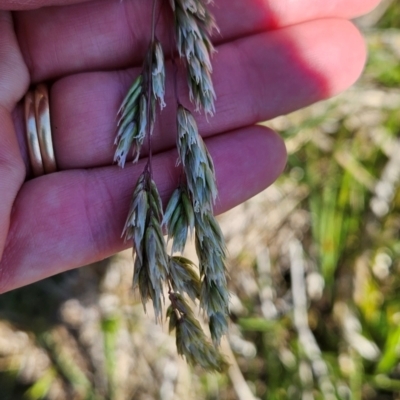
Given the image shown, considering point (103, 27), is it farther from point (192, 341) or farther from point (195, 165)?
point (192, 341)

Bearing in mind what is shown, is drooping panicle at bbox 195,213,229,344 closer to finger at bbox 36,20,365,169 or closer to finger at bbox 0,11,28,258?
finger at bbox 36,20,365,169

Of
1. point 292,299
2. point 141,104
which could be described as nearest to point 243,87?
point 141,104

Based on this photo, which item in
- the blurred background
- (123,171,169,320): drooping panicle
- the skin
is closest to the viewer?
(123,171,169,320): drooping panicle

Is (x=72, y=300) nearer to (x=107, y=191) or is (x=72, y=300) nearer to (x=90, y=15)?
(x=107, y=191)

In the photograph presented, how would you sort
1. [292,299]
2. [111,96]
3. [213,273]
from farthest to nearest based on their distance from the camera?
[292,299] → [111,96] → [213,273]

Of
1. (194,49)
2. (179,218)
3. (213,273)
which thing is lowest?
(213,273)

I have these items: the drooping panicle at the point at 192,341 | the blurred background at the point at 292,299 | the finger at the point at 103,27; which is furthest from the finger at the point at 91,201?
the blurred background at the point at 292,299

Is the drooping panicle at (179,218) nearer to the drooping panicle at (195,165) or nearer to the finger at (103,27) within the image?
the drooping panicle at (195,165)

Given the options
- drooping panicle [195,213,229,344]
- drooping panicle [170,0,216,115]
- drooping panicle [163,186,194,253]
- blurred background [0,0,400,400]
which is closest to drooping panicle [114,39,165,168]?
drooping panicle [170,0,216,115]
